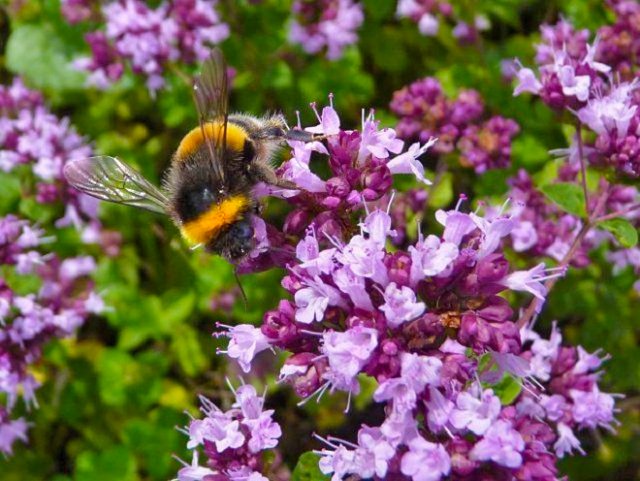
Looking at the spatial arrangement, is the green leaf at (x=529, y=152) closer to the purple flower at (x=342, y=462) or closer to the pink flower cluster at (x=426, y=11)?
the pink flower cluster at (x=426, y=11)

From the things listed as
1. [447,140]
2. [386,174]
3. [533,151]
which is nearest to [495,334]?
[386,174]

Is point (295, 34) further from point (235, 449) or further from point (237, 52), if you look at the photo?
point (235, 449)

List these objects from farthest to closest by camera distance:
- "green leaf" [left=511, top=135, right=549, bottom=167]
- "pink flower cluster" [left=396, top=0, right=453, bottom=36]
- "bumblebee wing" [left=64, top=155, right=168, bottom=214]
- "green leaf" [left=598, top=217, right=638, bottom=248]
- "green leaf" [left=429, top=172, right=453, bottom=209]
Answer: "pink flower cluster" [left=396, top=0, right=453, bottom=36]
"green leaf" [left=511, top=135, right=549, bottom=167]
"green leaf" [left=429, top=172, right=453, bottom=209]
"green leaf" [left=598, top=217, right=638, bottom=248]
"bumblebee wing" [left=64, top=155, right=168, bottom=214]

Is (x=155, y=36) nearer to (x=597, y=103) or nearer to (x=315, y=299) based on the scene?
(x=597, y=103)

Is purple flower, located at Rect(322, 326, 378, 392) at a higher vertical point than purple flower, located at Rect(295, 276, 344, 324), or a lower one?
lower

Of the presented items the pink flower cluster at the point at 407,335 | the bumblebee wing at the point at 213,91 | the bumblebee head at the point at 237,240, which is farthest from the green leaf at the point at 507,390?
the bumblebee wing at the point at 213,91

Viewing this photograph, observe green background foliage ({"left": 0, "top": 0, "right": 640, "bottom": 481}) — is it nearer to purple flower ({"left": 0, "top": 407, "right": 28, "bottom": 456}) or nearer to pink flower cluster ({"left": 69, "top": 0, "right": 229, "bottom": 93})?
pink flower cluster ({"left": 69, "top": 0, "right": 229, "bottom": 93})

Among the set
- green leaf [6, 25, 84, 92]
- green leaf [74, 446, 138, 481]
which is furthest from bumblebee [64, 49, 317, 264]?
green leaf [6, 25, 84, 92]

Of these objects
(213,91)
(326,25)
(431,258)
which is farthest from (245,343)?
(326,25)
